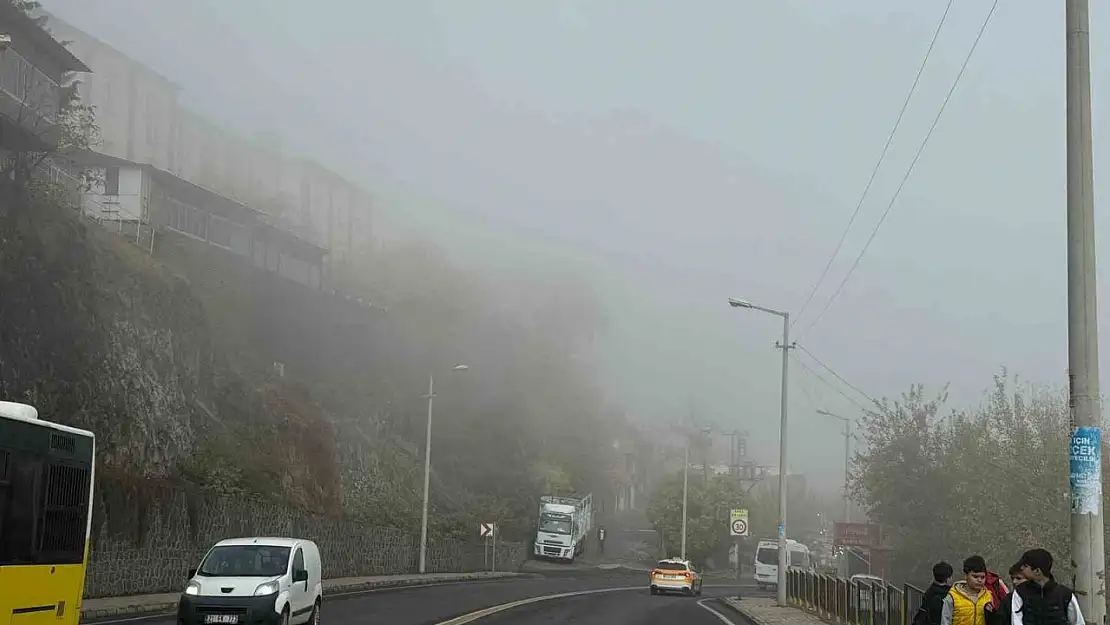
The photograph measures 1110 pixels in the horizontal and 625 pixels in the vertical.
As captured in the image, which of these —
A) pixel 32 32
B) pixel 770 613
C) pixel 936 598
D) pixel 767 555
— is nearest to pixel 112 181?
pixel 32 32

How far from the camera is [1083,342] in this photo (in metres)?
9.91

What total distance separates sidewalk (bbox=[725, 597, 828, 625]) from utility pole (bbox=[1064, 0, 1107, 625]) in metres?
19.7

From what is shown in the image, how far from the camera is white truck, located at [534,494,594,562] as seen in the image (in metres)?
73.8

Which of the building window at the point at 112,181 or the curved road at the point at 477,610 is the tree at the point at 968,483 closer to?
the curved road at the point at 477,610

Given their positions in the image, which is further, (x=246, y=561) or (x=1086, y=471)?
(x=246, y=561)

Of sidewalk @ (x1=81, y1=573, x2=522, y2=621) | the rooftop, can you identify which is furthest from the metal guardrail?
the rooftop

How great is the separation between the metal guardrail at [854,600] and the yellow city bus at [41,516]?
12.0m

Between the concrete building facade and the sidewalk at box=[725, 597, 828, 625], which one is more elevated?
the concrete building facade

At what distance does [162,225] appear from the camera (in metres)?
56.8

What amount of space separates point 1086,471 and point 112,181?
52.9m

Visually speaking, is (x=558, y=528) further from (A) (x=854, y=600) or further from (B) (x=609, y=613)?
(A) (x=854, y=600)

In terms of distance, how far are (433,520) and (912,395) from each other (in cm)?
2978

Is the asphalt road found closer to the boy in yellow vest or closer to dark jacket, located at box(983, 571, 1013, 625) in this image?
the boy in yellow vest

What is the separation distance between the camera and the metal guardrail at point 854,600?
61.0 feet
